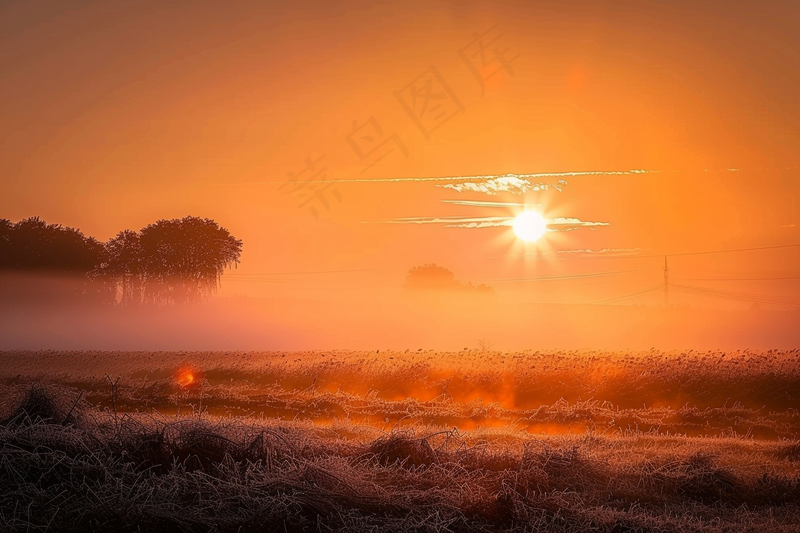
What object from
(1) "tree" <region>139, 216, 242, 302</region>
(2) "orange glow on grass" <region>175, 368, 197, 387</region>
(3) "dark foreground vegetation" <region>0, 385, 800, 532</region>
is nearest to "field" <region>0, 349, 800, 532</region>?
(3) "dark foreground vegetation" <region>0, 385, 800, 532</region>

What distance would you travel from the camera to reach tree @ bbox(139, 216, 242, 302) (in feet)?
241

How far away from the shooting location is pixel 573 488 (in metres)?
8.84

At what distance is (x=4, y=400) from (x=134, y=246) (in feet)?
214

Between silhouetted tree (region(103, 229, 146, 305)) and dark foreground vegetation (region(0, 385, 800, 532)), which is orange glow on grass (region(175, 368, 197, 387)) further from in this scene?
silhouetted tree (region(103, 229, 146, 305))

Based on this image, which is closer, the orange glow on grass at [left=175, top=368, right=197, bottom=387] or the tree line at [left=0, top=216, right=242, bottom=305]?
the orange glow on grass at [left=175, top=368, right=197, bottom=387]

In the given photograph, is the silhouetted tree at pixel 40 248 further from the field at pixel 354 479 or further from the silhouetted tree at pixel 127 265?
the field at pixel 354 479

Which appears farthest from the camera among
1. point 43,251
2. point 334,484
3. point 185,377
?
point 43,251

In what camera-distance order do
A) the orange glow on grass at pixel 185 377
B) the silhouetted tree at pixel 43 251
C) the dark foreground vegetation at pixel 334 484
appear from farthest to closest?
the silhouetted tree at pixel 43 251, the orange glow on grass at pixel 185 377, the dark foreground vegetation at pixel 334 484

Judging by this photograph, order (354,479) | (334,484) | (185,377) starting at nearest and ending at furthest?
(334,484), (354,479), (185,377)

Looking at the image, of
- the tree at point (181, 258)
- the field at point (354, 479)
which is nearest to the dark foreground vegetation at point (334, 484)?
the field at point (354, 479)

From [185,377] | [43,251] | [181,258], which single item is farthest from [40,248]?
[185,377]

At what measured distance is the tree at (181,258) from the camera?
7344 cm

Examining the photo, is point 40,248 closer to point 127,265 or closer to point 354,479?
point 127,265

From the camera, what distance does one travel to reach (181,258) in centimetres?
7338
